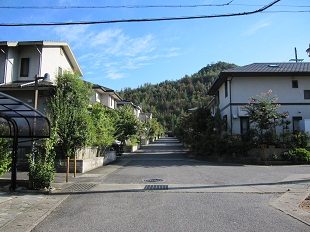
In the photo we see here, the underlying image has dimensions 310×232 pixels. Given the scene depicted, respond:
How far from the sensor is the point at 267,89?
22734 millimetres

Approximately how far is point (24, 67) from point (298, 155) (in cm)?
2056

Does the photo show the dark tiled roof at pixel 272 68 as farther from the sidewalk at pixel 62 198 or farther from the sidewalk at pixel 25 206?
the sidewalk at pixel 25 206

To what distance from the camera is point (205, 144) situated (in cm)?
2211

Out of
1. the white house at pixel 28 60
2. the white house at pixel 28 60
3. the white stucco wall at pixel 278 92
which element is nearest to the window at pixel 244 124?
the white stucco wall at pixel 278 92

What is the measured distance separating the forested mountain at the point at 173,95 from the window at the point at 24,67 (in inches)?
3409

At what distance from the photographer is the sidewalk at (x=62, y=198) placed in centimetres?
604

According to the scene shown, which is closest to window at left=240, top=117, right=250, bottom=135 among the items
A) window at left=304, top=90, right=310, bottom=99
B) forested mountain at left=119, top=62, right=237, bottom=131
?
window at left=304, top=90, right=310, bottom=99

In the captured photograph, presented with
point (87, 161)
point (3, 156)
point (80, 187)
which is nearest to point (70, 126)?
point (87, 161)

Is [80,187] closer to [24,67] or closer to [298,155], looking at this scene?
[298,155]

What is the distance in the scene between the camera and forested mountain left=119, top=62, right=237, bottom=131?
369ft

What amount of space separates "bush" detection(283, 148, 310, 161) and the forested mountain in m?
88.4

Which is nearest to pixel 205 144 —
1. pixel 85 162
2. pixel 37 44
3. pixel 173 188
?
pixel 85 162

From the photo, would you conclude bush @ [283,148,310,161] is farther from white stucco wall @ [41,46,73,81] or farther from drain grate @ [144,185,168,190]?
white stucco wall @ [41,46,73,81]

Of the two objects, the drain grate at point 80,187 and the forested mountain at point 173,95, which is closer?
the drain grate at point 80,187
